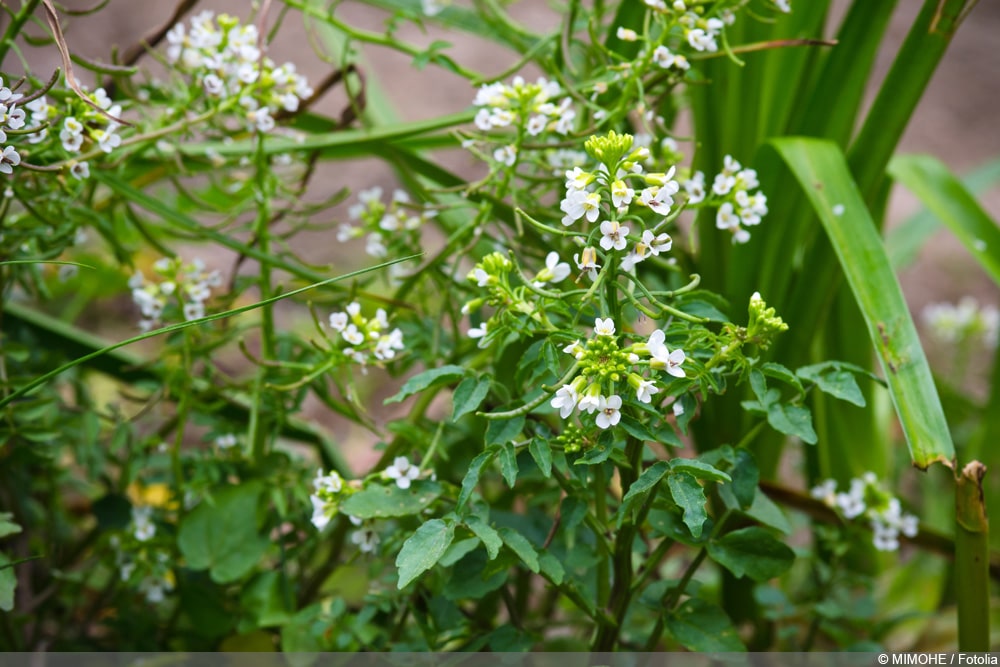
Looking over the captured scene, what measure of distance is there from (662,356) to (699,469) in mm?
88

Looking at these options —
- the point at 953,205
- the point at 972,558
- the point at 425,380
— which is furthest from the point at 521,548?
the point at 953,205

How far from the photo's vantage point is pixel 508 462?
2.09 feet

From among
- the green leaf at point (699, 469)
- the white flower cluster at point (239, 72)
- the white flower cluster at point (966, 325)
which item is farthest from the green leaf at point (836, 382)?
the white flower cluster at point (966, 325)

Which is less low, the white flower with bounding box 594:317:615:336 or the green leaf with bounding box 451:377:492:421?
the white flower with bounding box 594:317:615:336

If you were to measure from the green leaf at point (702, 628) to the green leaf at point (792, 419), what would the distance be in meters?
0.18

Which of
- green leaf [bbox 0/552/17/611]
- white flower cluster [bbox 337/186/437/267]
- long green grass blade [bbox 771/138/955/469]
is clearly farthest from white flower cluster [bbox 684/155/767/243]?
green leaf [bbox 0/552/17/611]

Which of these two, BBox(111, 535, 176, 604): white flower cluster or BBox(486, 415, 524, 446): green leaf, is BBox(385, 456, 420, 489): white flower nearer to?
BBox(486, 415, 524, 446): green leaf

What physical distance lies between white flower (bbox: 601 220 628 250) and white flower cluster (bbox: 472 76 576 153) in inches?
8.1

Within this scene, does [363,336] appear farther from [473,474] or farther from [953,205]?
[953,205]

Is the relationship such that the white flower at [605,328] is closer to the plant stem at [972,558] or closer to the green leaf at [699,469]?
the green leaf at [699,469]

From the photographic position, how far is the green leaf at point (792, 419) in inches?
26.5

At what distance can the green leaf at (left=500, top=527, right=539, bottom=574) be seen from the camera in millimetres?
642

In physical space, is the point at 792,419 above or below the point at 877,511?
above

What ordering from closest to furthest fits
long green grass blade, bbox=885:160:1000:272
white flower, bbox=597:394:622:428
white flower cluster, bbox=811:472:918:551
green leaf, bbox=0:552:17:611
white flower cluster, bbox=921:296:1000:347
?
white flower, bbox=597:394:622:428, green leaf, bbox=0:552:17:611, white flower cluster, bbox=811:472:918:551, long green grass blade, bbox=885:160:1000:272, white flower cluster, bbox=921:296:1000:347
